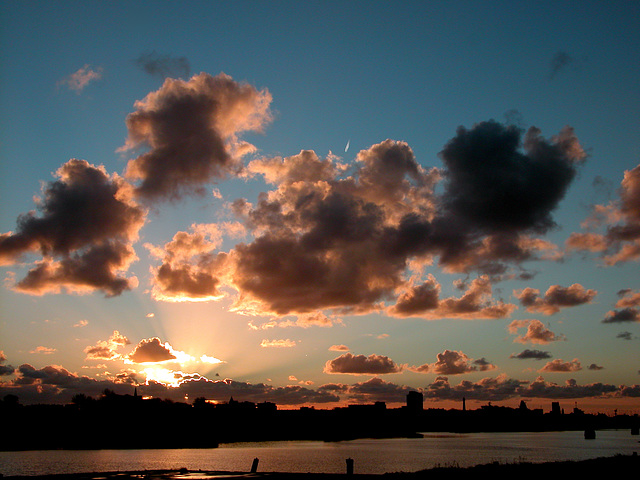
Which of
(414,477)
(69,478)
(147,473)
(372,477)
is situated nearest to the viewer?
(414,477)

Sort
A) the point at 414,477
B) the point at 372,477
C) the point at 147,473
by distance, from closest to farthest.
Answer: the point at 414,477, the point at 372,477, the point at 147,473

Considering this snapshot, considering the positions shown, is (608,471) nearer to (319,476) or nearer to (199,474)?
(319,476)

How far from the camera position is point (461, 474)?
4566 centimetres

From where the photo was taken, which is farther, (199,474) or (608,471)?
(199,474)

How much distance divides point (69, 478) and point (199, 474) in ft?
43.4

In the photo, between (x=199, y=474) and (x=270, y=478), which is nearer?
(x=270, y=478)

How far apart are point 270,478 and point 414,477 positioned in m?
13.9

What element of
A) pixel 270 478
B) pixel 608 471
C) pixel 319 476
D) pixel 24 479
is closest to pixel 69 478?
pixel 24 479

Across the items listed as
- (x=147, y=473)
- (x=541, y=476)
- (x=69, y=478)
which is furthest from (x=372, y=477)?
(x=69, y=478)

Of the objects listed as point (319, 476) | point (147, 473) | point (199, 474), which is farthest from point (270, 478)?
point (147, 473)

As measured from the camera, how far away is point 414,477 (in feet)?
146

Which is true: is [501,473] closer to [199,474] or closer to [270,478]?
[270,478]

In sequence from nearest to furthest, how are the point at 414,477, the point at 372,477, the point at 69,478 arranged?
the point at 414,477, the point at 372,477, the point at 69,478

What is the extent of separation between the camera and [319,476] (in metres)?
49.6
